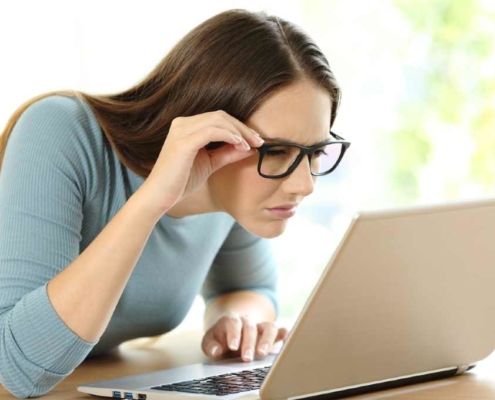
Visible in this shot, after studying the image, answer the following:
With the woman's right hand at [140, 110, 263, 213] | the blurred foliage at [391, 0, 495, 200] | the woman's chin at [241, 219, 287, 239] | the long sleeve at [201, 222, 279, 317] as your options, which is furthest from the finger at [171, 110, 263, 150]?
the blurred foliage at [391, 0, 495, 200]

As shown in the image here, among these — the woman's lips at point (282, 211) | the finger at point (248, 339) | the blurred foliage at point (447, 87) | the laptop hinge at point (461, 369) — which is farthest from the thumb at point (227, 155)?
the blurred foliage at point (447, 87)

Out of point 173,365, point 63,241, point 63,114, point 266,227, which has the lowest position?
point 173,365

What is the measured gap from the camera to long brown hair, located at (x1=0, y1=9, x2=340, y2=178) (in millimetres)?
1504

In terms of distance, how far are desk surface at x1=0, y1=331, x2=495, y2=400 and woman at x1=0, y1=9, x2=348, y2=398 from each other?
43 millimetres

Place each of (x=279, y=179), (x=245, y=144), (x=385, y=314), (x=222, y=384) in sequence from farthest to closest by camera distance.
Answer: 1. (x=279, y=179)
2. (x=245, y=144)
3. (x=222, y=384)
4. (x=385, y=314)

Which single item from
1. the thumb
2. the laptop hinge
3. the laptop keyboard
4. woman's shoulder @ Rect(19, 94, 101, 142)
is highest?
woman's shoulder @ Rect(19, 94, 101, 142)

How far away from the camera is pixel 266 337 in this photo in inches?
65.2

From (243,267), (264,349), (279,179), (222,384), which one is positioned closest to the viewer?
(222,384)

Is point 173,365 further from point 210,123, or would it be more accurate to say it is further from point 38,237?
point 210,123

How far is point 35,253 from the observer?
4.64 ft

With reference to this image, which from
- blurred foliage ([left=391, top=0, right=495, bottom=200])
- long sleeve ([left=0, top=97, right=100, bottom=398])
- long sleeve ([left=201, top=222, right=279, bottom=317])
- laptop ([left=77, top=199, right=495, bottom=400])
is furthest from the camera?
blurred foliage ([left=391, top=0, right=495, bottom=200])

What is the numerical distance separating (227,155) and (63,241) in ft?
0.99

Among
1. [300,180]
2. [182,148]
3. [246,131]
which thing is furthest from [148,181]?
[300,180]

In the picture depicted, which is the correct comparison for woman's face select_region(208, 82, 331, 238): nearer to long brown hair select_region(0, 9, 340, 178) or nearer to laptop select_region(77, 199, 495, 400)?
long brown hair select_region(0, 9, 340, 178)
